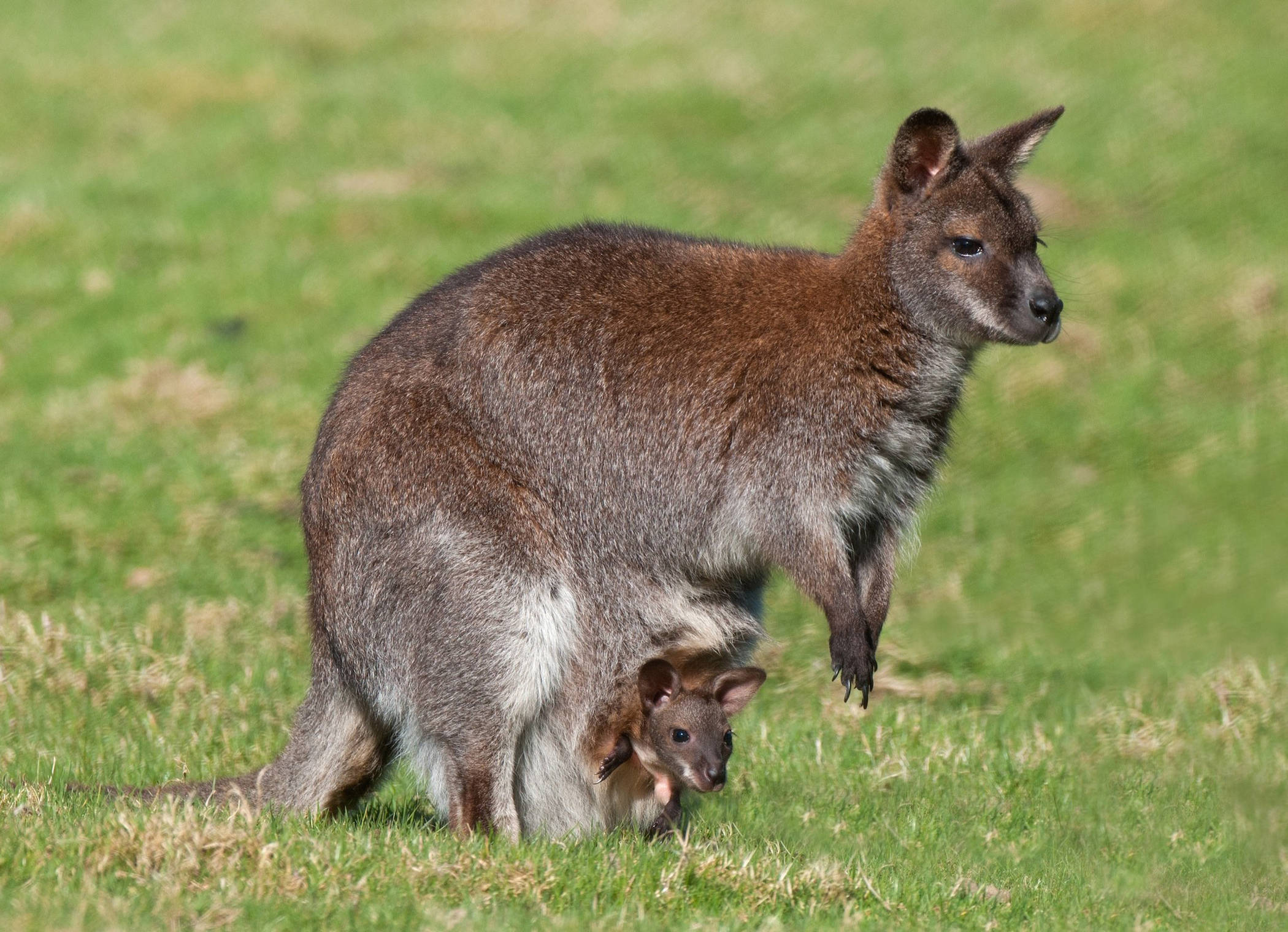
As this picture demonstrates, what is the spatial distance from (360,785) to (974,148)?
324cm

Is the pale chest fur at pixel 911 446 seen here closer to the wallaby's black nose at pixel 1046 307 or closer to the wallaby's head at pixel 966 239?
the wallaby's head at pixel 966 239

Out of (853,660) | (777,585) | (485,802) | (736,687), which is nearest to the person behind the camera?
(485,802)

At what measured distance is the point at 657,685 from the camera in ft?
19.8

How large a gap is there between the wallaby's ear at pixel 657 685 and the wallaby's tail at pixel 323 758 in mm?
933

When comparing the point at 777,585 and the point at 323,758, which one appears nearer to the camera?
Answer: the point at 323,758

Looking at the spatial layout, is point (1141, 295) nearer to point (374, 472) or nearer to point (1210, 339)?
point (1210, 339)

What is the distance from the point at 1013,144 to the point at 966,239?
471 mm

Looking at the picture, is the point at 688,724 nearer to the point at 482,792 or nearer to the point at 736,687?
the point at 736,687

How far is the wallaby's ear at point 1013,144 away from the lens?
20.6 ft

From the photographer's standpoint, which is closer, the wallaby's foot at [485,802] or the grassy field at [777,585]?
the grassy field at [777,585]

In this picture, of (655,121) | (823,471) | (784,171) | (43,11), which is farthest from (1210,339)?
(43,11)

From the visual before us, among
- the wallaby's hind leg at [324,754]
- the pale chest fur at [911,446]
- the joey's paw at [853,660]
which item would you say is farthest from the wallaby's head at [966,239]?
the wallaby's hind leg at [324,754]

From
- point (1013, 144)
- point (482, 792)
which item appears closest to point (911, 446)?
point (1013, 144)

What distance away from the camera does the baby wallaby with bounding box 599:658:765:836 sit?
585cm
